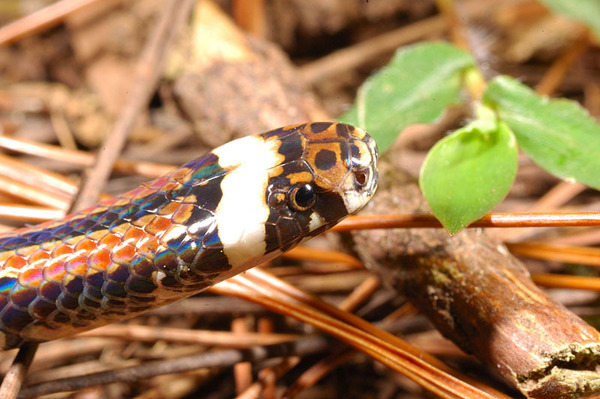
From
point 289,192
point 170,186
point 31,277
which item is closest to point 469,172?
point 289,192

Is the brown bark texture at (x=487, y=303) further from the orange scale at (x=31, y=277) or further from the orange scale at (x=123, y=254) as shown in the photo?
the orange scale at (x=31, y=277)

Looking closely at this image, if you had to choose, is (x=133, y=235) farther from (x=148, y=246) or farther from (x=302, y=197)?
(x=302, y=197)

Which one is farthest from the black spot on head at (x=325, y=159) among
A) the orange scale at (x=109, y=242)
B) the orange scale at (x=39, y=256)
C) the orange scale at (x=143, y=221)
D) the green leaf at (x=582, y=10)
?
the green leaf at (x=582, y=10)

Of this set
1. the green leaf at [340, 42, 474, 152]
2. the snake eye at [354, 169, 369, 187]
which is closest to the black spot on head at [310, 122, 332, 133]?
the snake eye at [354, 169, 369, 187]

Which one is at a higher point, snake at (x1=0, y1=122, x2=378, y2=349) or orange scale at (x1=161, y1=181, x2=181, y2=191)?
orange scale at (x1=161, y1=181, x2=181, y2=191)

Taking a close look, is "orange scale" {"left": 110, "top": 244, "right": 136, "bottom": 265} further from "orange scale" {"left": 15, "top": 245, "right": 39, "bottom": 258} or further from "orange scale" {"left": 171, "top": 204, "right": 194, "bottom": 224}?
"orange scale" {"left": 15, "top": 245, "right": 39, "bottom": 258}
